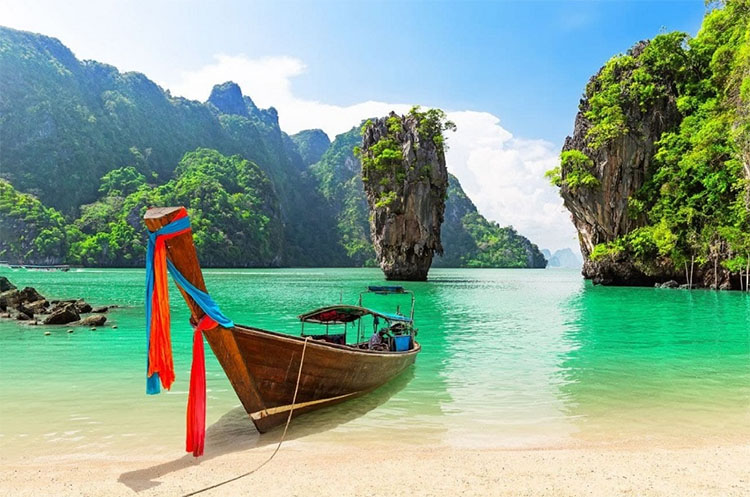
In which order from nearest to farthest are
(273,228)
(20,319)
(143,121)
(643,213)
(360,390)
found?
1. (360,390)
2. (20,319)
3. (643,213)
4. (273,228)
5. (143,121)

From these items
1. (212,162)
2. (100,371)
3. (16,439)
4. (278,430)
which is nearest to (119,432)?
(16,439)

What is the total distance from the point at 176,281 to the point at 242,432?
9.98ft

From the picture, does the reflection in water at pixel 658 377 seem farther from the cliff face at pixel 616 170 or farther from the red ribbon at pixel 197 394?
the cliff face at pixel 616 170

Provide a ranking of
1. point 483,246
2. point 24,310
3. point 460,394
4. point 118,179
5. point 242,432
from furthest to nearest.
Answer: point 483,246 < point 118,179 < point 24,310 < point 460,394 < point 242,432

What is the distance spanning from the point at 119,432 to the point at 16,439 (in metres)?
1.43

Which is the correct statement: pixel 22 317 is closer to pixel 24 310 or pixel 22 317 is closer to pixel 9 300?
pixel 24 310

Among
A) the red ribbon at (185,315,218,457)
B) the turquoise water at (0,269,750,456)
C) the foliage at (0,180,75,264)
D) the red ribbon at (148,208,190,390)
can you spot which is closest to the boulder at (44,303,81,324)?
the turquoise water at (0,269,750,456)

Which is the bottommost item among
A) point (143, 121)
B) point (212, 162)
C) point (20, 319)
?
point (20, 319)

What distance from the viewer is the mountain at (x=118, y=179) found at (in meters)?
102

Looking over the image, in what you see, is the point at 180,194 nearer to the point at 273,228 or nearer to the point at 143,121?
the point at 273,228

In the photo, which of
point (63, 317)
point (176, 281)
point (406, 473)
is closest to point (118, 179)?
point (63, 317)

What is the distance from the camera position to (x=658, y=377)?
38.2ft

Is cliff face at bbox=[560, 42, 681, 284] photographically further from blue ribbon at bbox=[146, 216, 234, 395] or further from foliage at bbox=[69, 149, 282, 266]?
foliage at bbox=[69, 149, 282, 266]

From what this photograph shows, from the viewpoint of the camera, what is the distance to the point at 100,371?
12094 millimetres
